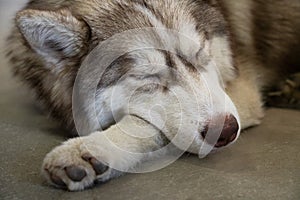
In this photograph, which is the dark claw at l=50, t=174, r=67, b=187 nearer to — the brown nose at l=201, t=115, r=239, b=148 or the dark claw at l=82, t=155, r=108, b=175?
the dark claw at l=82, t=155, r=108, b=175

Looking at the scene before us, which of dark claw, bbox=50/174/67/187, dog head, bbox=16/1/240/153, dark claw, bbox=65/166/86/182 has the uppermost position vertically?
dog head, bbox=16/1/240/153

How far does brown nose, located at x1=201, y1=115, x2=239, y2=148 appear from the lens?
1496 millimetres

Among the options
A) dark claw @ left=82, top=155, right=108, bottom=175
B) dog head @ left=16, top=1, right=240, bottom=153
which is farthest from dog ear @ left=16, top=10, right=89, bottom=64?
dark claw @ left=82, top=155, right=108, bottom=175

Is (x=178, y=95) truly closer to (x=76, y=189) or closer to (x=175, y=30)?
(x=175, y=30)

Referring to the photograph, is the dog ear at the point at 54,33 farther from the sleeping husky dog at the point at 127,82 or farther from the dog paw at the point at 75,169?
the dog paw at the point at 75,169

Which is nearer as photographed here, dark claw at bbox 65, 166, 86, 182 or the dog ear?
dark claw at bbox 65, 166, 86, 182

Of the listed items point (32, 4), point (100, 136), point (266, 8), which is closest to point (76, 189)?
point (100, 136)

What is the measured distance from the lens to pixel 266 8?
2.11m

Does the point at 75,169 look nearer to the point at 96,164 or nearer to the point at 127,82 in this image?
the point at 96,164

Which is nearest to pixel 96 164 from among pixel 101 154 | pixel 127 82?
pixel 101 154

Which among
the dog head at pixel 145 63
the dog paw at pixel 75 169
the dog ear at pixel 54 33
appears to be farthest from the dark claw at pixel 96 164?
the dog ear at pixel 54 33

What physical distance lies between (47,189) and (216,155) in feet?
1.65

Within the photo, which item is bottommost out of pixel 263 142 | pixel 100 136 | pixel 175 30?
pixel 263 142

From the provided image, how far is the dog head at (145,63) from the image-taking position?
1529 millimetres
